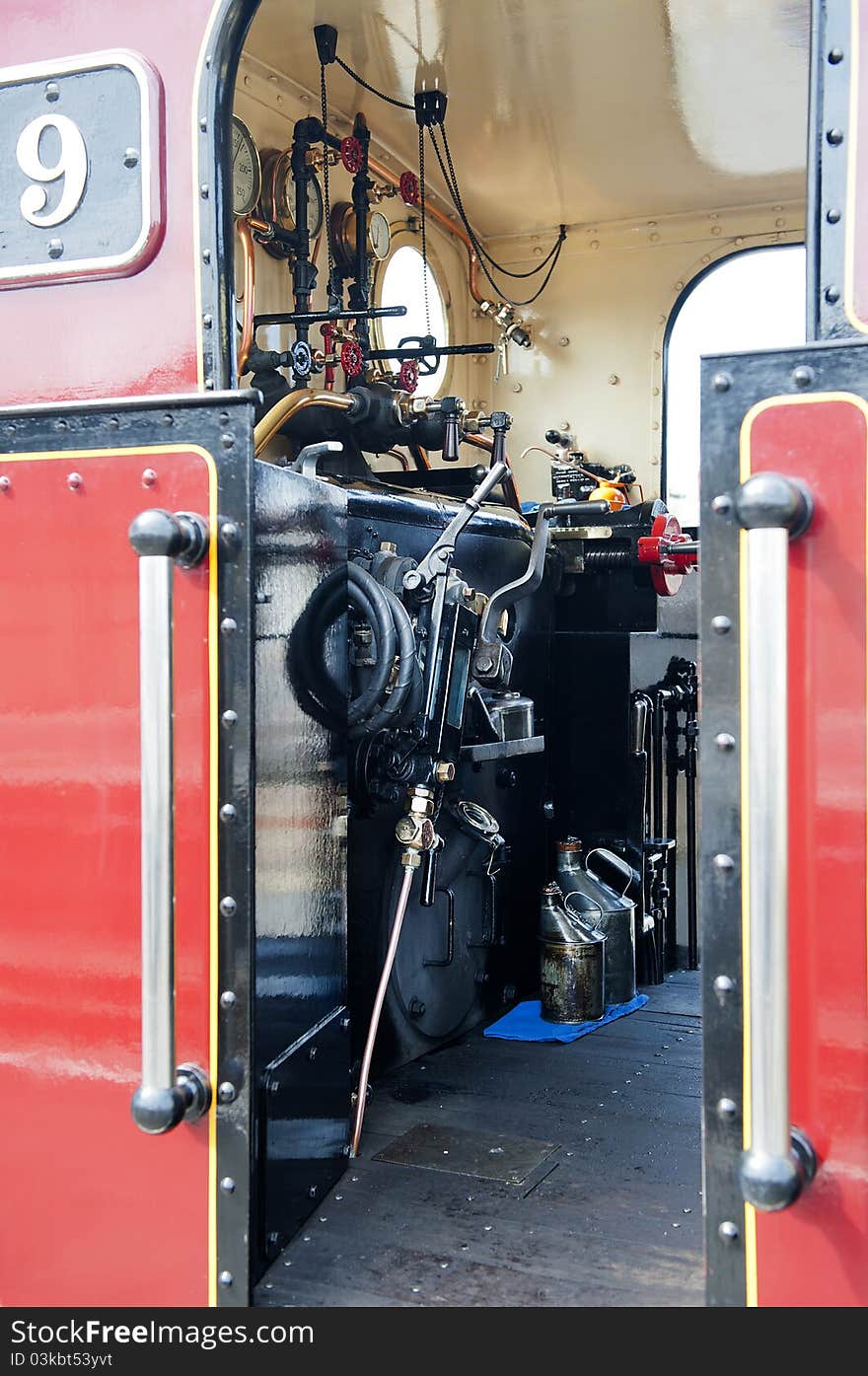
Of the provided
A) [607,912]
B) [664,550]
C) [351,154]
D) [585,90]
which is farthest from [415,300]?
[607,912]

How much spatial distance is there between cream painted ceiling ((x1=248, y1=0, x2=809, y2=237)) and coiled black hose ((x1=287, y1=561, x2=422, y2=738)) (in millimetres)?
1486

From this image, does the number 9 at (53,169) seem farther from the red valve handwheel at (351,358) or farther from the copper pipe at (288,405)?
the red valve handwheel at (351,358)

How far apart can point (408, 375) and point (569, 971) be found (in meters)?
2.00

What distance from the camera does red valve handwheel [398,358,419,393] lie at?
3.93 m

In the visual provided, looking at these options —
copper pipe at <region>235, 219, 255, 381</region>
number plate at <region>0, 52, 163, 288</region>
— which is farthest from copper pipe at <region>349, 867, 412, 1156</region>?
copper pipe at <region>235, 219, 255, 381</region>

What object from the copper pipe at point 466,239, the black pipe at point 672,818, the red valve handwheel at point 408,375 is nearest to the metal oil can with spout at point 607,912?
the black pipe at point 672,818

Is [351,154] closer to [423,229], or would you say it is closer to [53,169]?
[423,229]

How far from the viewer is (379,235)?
3951mm

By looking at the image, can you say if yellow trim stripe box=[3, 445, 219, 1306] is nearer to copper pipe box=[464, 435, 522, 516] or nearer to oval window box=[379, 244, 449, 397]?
copper pipe box=[464, 435, 522, 516]

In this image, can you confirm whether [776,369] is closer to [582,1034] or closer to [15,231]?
[15,231]

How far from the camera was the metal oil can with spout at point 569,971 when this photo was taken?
10.1ft

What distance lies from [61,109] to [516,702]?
1684 mm
